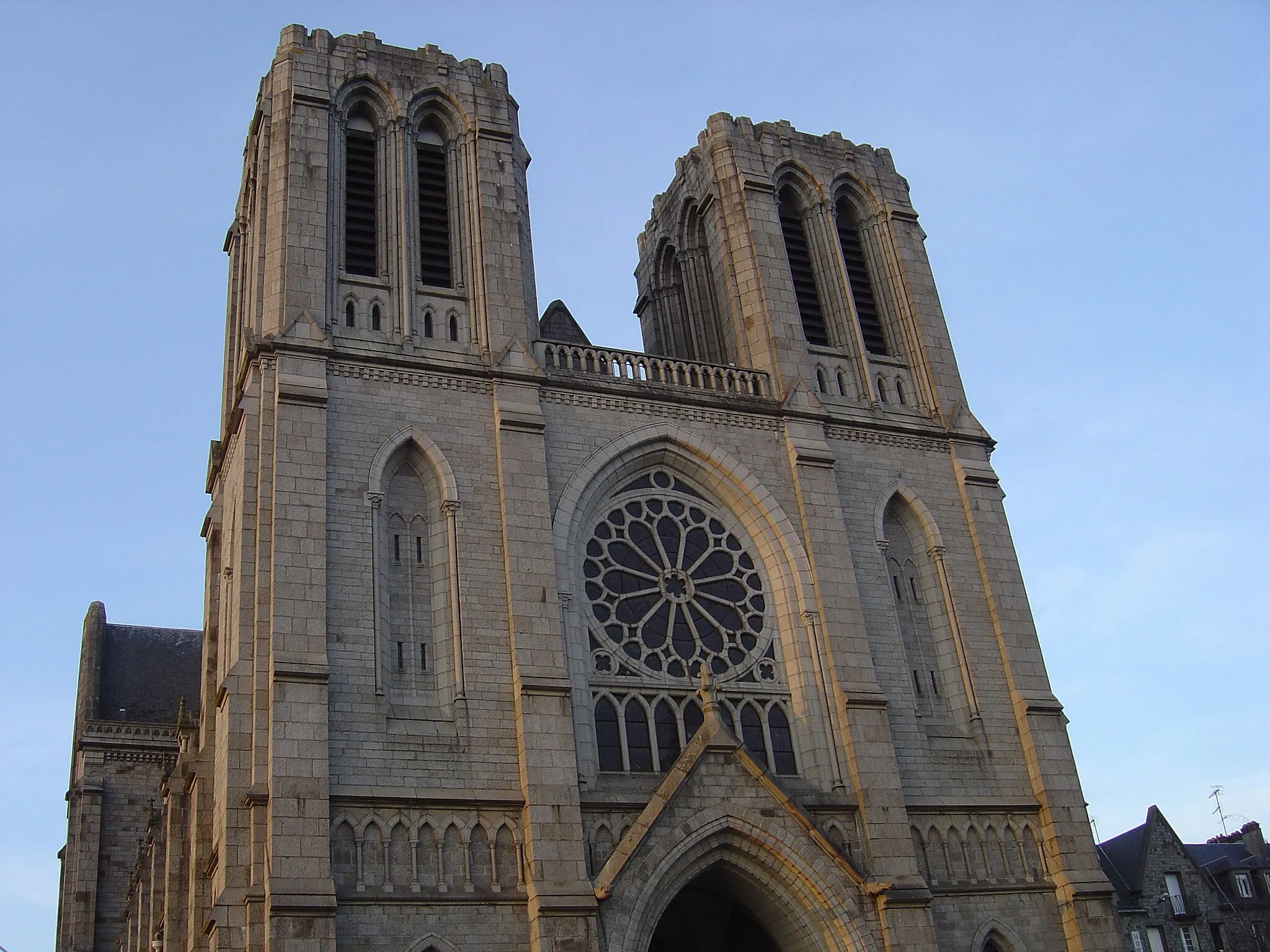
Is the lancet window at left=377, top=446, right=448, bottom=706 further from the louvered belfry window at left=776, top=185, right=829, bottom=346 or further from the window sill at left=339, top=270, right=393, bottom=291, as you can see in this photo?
the louvered belfry window at left=776, top=185, right=829, bottom=346

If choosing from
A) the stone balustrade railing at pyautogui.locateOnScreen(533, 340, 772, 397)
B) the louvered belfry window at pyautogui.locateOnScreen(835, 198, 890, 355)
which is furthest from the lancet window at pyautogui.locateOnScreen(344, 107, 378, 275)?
the louvered belfry window at pyautogui.locateOnScreen(835, 198, 890, 355)

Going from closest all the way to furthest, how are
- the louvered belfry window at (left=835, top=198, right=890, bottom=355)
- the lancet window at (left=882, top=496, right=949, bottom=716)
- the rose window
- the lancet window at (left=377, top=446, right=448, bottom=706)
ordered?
the lancet window at (left=377, top=446, right=448, bottom=706) < the rose window < the lancet window at (left=882, top=496, right=949, bottom=716) < the louvered belfry window at (left=835, top=198, right=890, bottom=355)

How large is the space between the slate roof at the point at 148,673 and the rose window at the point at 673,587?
16.9m

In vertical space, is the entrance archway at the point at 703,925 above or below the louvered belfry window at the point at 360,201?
below

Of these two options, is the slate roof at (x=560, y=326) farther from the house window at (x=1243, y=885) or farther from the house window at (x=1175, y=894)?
the house window at (x=1243, y=885)

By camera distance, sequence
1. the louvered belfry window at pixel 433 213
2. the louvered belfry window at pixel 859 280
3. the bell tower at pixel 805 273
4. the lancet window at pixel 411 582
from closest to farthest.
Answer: the lancet window at pixel 411 582 < the louvered belfry window at pixel 433 213 < the bell tower at pixel 805 273 < the louvered belfry window at pixel 859 280

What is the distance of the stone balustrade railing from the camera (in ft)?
76.3

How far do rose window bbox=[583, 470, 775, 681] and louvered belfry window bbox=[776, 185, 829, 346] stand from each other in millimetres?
4899

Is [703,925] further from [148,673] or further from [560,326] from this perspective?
[148,673]

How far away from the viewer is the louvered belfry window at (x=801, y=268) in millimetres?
26266

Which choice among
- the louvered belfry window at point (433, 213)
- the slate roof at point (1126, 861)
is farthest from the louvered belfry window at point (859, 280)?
the slate roof at point (1126, 861)

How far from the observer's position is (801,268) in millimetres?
27000

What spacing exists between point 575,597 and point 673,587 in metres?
1.95

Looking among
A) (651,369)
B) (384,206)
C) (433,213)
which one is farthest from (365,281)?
(651,369)
